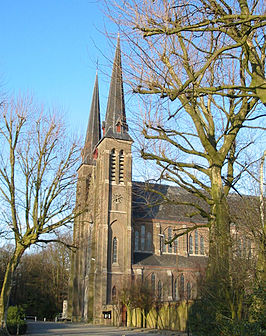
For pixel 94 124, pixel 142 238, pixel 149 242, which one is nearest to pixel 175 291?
pixel 149 242

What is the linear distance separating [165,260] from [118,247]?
20.3ft

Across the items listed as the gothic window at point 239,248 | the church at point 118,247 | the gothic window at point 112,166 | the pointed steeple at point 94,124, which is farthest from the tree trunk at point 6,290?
the pointed steeple at point 94,124

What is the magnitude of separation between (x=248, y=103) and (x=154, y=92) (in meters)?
2.61

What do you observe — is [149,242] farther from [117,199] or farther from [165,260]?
[117,199]

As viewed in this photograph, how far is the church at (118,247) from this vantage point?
3553 cm

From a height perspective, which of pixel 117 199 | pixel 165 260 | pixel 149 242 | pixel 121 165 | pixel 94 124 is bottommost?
pixel 165 260

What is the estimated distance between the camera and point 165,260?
40469 millimetres

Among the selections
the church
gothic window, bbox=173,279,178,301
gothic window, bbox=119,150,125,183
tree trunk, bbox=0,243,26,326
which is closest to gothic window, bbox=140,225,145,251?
the church

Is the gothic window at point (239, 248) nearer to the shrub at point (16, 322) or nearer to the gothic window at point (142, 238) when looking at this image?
the shrub at point (16, 322)

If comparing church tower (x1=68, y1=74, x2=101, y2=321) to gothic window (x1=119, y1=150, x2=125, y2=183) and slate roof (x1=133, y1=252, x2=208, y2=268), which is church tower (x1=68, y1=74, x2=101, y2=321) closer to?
gothic window (x1=119, y1=150, x2=125, y2=183)

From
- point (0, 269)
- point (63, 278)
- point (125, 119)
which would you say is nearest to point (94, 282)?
→ point (0, 269)

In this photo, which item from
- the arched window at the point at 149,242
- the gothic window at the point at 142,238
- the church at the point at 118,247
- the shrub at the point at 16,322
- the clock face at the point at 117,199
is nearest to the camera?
the shrub at the point at 16,322

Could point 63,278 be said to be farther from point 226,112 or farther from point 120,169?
point 226,112

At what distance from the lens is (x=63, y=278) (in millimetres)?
57062
